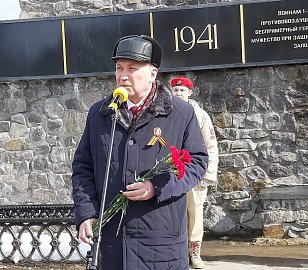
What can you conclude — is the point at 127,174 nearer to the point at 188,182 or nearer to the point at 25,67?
the point at 188,182

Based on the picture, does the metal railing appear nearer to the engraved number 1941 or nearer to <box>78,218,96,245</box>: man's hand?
the engraved number 1941

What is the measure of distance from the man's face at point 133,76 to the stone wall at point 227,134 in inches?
134

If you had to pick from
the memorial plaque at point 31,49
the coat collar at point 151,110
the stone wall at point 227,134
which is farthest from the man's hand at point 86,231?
the memorial plaque at point 31,49

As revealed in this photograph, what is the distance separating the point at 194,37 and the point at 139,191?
12.3ft

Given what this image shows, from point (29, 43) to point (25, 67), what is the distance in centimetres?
26

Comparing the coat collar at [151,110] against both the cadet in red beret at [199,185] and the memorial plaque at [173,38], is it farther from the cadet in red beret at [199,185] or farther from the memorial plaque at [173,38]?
the memorial plaque at [173,38]

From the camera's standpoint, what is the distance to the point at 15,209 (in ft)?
16.2

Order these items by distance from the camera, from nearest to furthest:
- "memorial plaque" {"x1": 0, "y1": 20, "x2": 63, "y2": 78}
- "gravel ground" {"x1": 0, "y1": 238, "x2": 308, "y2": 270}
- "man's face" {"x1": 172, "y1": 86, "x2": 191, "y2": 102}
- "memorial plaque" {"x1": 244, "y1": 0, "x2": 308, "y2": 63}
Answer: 1. "man's face" {"x1": 172, "y1": 86, "x2": 191, "y2": 102}
2. "gravel ground" {"x1": 0, "y1": 238, "x2": 308, "y2": 270}
3. "memorial plaque" {"x1": 244, "y1": 0, "x2": 308, "y2": 63}
4. "memorial plaque" {"x1": 0, "y1": 20, "x2": 63, "y2": 78}

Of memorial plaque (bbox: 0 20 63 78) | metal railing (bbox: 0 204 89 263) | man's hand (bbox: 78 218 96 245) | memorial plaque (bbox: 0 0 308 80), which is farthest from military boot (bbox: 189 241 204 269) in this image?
memorial plaque (bbox: 0 20 63 78)

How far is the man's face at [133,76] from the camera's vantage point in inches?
91.4

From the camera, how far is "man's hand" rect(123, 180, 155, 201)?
7.25 feet

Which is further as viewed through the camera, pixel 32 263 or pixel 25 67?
pixel 25 67

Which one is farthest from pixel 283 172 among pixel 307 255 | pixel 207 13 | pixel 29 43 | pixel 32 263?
pixel 29 43

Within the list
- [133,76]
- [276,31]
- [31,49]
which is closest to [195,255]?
[276,31]
